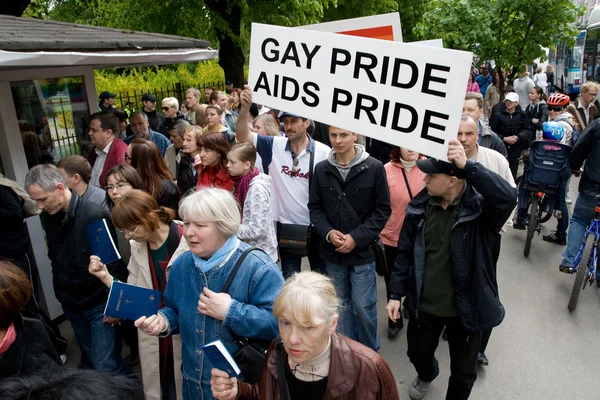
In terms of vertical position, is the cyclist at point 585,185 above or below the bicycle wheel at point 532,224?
above

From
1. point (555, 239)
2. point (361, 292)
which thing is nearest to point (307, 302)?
point (361, 292)

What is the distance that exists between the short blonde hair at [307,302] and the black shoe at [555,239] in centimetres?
571

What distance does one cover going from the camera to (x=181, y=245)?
2.92 m

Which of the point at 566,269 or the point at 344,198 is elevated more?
the point at 344,198

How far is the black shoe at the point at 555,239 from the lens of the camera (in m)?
6.67

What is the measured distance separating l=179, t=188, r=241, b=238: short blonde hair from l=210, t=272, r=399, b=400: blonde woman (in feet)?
1.64

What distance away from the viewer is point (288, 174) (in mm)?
4266

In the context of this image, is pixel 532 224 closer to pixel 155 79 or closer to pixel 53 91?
pixel 53 91

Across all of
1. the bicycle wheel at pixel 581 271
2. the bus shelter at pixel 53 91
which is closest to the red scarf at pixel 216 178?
the bus shelter at pixel 53 91

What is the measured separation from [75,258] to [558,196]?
19.0ft

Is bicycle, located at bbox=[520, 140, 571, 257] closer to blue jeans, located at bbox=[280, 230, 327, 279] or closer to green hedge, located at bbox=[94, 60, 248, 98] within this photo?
blue jeans, located at bbox=[280, 230, 327, 279]

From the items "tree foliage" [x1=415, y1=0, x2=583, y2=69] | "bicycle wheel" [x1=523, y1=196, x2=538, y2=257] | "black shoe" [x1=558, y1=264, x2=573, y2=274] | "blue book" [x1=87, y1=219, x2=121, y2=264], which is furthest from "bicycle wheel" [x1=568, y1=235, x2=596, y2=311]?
"tree foliage" [x1=415, y1=0, x2=583, y2=69]

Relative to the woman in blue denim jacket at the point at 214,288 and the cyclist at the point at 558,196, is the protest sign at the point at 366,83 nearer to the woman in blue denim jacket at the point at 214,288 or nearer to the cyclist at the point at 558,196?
the woman in blue denim jacket at the point at 214,288

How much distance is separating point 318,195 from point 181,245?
4.44 feet
